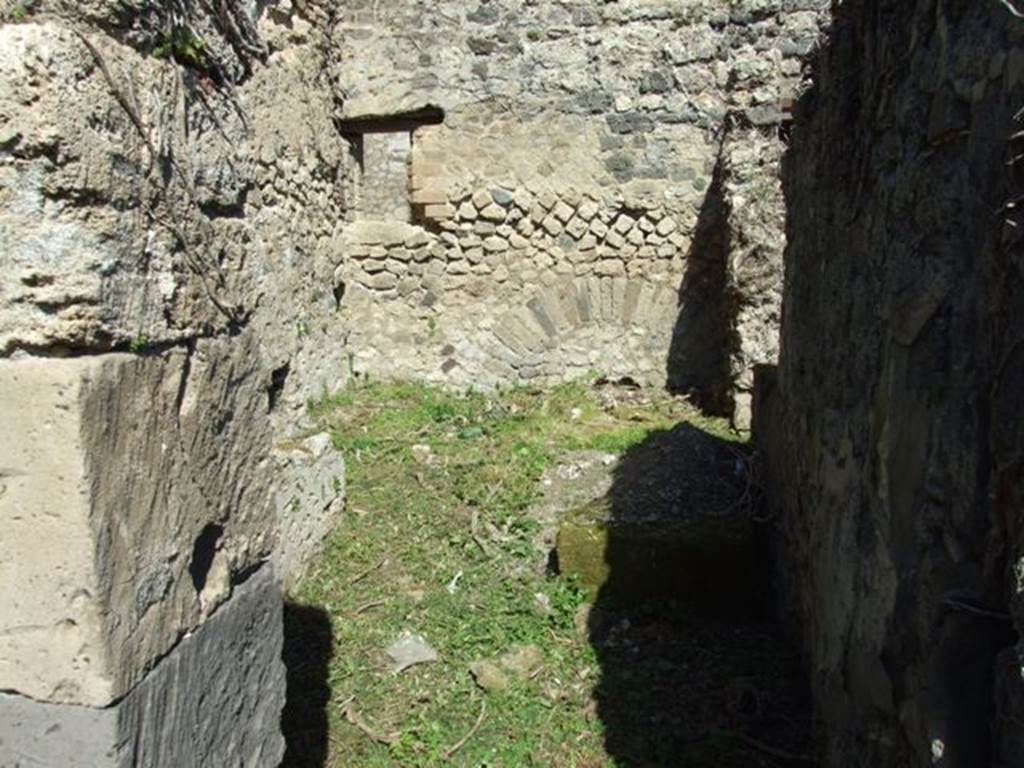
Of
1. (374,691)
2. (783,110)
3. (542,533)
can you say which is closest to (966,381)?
(374,691)

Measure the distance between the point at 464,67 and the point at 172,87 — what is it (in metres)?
5.07

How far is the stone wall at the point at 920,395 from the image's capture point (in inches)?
56.2

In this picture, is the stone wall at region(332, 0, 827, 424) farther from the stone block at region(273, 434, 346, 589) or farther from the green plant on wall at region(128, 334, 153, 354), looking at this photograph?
the green plant on wall at region(128, 334, 153, 354)

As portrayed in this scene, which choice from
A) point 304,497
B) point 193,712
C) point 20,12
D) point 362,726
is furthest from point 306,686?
point 20,12

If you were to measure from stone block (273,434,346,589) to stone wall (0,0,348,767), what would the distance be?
1956 millimetres

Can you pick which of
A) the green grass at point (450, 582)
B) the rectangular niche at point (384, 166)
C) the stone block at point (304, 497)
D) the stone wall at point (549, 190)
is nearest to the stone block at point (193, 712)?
the green grass at point (450, 582)

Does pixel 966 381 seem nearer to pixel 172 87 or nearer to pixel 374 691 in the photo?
pixel 172 87

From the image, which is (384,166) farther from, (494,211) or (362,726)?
(362,726)

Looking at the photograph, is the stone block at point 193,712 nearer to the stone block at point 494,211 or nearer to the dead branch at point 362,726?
the dead branch at point 362,726

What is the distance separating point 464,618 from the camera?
11.6 ft

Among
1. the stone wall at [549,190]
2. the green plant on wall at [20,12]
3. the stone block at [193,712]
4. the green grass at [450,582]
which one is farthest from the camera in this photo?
the stone wall at [549,190]

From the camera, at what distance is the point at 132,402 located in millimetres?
1377

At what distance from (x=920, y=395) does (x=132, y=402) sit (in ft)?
4.94

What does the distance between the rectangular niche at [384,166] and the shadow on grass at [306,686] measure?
3.60m
